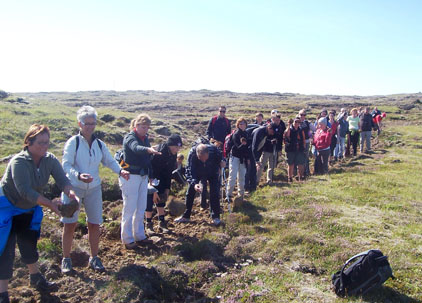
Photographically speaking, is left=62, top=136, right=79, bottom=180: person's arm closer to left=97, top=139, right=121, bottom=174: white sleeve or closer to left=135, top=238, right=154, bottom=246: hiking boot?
left=97, top=139, right=121, bottom=174: white sleeve

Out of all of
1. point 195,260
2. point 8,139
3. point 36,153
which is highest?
point 36,153

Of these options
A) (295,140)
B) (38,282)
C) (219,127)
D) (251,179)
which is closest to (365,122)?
(295,140)

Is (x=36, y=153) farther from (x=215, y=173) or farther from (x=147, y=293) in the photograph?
(x=215, y=173)

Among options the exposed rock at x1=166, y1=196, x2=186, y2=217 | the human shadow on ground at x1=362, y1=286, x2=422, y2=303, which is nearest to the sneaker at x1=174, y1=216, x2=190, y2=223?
the exposed rock at x1=166, y1=196, x2=186, y2=217

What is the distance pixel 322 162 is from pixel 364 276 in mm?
8710

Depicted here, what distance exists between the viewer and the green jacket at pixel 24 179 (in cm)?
428

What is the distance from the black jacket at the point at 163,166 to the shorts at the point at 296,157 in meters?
5.65

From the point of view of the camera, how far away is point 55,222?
7.75 m

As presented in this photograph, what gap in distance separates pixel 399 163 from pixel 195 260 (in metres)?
12.8

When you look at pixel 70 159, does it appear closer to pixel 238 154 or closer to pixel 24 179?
pixel 24 179

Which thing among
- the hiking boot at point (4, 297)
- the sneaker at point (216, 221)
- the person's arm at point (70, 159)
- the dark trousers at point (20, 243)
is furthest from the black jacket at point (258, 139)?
the hiking boot at point (4, 297)

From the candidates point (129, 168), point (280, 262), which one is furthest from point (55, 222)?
point (280, 262)

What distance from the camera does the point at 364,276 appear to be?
5203 millimetres

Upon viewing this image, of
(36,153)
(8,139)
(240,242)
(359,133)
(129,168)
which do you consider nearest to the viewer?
(36,153)
